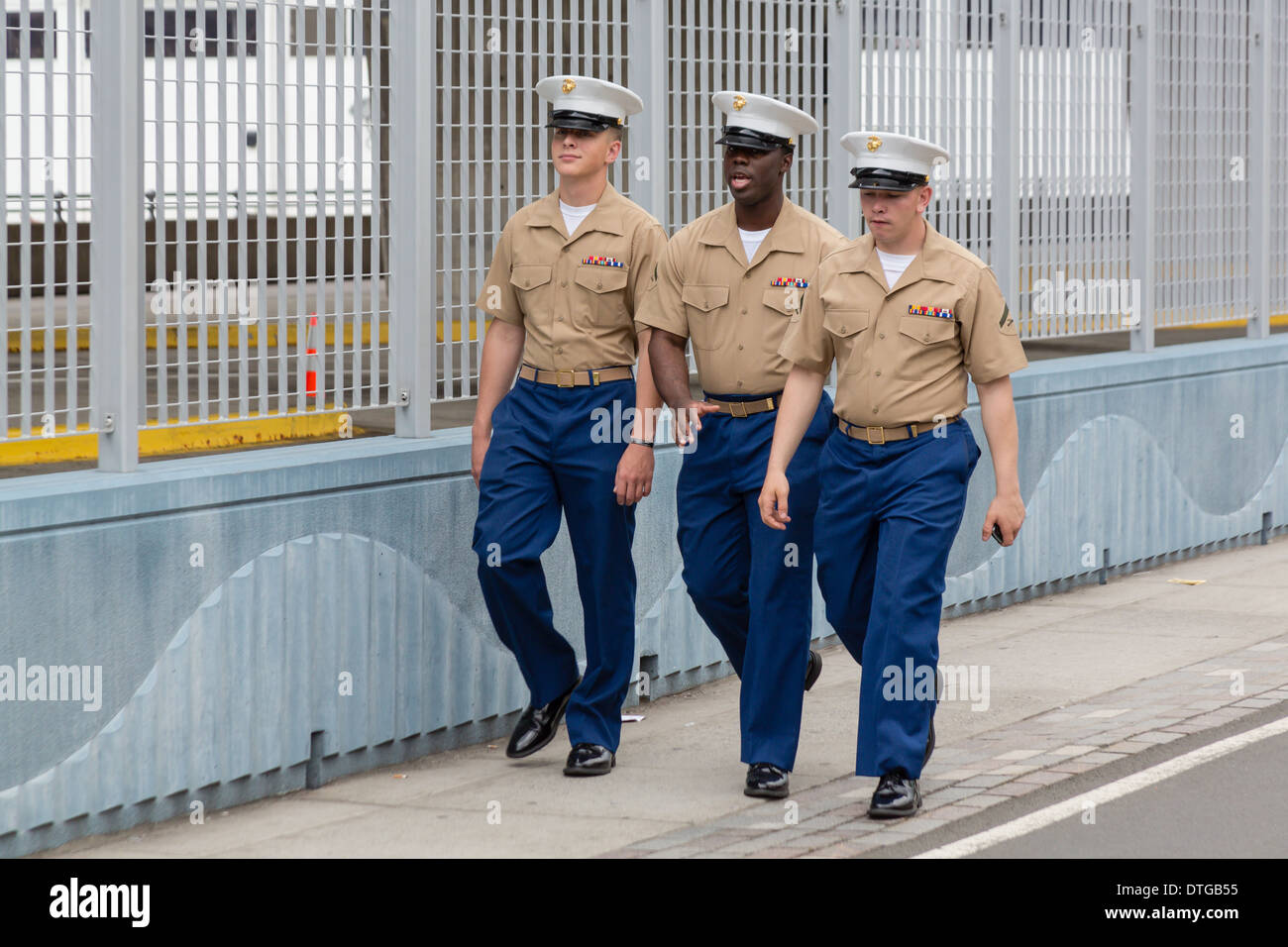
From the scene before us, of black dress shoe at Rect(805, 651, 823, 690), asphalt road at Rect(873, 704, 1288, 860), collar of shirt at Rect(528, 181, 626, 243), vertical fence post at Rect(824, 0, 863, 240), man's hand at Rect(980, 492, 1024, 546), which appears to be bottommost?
asphalt road at Rect(873, 704, 1288, 860)

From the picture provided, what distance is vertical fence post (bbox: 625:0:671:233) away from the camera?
8484 millimetres

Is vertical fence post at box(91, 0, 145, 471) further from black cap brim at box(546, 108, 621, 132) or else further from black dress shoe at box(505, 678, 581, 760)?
black dress shoe at box(505, 678, 581, 760)

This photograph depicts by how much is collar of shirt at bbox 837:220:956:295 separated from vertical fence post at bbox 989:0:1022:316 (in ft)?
13.9

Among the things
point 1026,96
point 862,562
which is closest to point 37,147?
point 862,562

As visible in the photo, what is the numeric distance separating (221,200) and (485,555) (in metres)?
1.40

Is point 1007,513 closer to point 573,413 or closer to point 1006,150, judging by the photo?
point 573,413

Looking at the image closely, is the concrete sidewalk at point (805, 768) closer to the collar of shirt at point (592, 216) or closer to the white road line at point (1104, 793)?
the white road line at point (1104, 793)


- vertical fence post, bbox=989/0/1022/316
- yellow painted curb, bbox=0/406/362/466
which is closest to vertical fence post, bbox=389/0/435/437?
yellow painted curb, bbox=0/406/362/466

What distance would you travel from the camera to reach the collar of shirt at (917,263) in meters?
6.51

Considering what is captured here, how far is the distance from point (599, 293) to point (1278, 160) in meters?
7.44

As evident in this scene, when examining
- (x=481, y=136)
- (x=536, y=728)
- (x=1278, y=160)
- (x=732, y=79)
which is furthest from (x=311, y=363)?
(x=1278, y=160)

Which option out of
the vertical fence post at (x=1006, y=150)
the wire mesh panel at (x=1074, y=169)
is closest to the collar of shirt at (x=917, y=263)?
the vertical fence post at (x=1006, y=150)

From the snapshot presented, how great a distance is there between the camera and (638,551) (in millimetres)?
8414

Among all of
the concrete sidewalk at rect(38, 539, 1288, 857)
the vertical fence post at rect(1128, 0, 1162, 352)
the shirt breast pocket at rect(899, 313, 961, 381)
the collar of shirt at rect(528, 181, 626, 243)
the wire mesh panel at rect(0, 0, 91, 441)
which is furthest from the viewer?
the vertical fence post at rect(1128, 0, 1162, 352)
